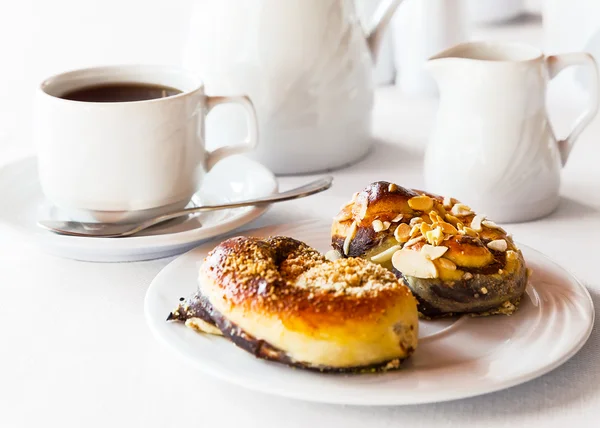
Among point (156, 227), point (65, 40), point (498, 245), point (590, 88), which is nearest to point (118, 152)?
point (156, 227)

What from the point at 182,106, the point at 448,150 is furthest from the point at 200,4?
the point at 448,150

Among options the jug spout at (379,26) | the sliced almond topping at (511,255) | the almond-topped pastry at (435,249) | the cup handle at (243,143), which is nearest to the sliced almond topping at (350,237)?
the almond-topped pastry at (435,249)

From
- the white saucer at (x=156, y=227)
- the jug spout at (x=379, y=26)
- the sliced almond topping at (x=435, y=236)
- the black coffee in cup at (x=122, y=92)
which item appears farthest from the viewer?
the jug spout at (x=379, y=26)

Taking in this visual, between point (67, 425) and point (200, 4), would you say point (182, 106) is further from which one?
point (67, 425)

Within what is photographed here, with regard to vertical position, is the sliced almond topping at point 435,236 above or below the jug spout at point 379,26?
below

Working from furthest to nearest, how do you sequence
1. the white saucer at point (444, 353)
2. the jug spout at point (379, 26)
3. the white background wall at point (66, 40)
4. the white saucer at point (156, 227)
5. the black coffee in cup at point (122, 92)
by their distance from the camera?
the white background wall at point (66, 40), the jug spout at point (379, 26), the black coffee in cup at point (122, 92), the white saucer at point (156, 227), the white saucer at point (444, 353)

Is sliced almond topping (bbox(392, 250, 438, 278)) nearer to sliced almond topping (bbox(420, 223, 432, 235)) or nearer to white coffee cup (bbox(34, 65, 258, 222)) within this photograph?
sliced almond topping (bbox(420, 223, 432, 235))

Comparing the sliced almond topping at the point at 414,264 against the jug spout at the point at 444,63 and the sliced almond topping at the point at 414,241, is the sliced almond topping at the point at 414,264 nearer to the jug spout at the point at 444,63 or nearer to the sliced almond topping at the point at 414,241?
the sliced almond topping at the point at 414,241

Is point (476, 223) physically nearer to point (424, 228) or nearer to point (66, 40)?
point (424, 228)
